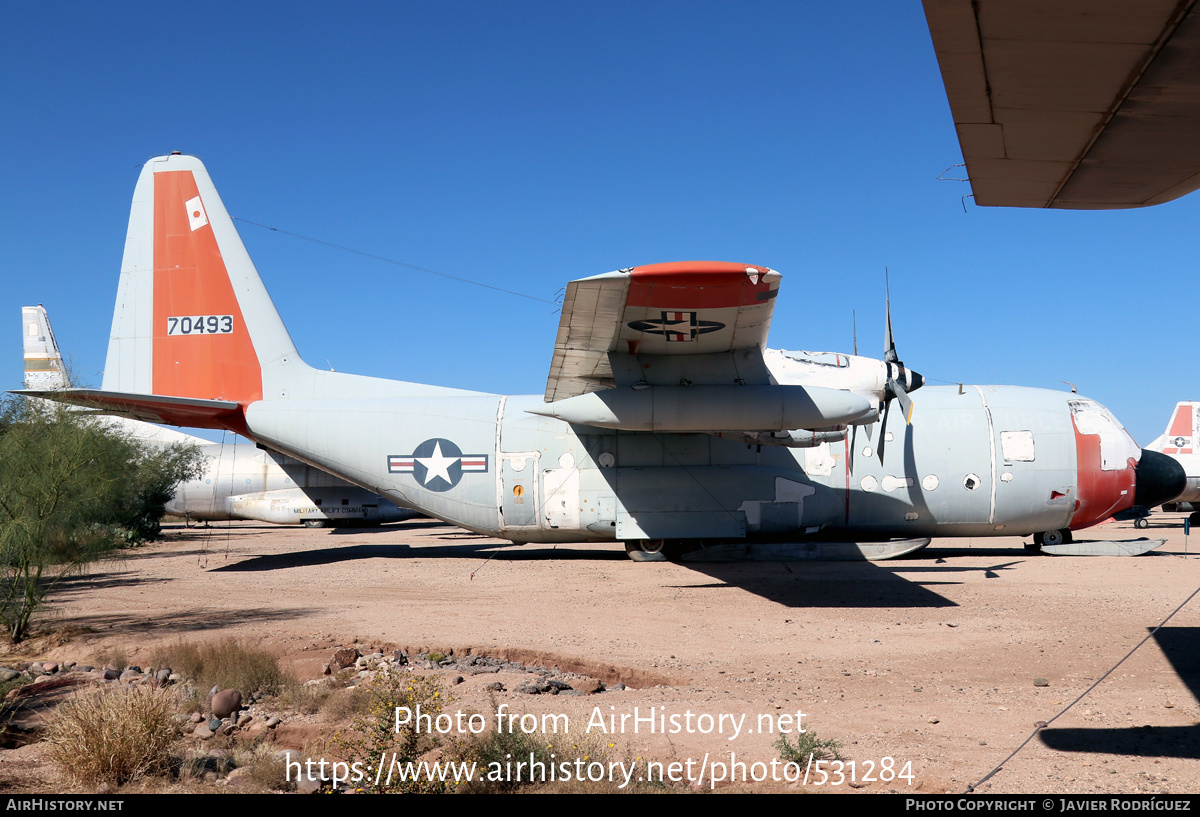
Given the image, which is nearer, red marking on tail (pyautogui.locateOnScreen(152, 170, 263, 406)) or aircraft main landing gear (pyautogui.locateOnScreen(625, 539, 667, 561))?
aircraft main landing gear (pyautogui.locateOnScreen(625, 539, 667, 561))

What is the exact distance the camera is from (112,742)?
17.1 ft

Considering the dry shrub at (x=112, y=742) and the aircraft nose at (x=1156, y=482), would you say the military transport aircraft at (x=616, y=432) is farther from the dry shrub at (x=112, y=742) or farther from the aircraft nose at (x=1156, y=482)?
the dry shrub at (x=112, y=742)

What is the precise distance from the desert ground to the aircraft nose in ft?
4.65

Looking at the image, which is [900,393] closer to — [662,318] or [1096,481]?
[662,318]

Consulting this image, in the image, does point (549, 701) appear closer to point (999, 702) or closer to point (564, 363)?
point (999, 702)

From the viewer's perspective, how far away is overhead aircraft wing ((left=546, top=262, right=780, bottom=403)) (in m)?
9.42

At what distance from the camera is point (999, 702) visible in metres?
6.72

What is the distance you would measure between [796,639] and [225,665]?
6.76m

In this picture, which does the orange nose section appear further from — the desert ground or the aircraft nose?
the desert ground

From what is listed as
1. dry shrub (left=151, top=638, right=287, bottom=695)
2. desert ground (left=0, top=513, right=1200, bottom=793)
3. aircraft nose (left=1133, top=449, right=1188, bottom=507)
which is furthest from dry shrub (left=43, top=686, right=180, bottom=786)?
aircraft nose (left=1133, top=449, right=1188, bottom=507)

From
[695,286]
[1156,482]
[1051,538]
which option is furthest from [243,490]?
[1156,482]

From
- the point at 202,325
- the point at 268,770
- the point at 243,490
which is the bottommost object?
the point at 268,770

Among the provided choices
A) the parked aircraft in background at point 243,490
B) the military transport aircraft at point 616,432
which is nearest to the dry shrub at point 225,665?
the military transport aircraft at point 616,432
